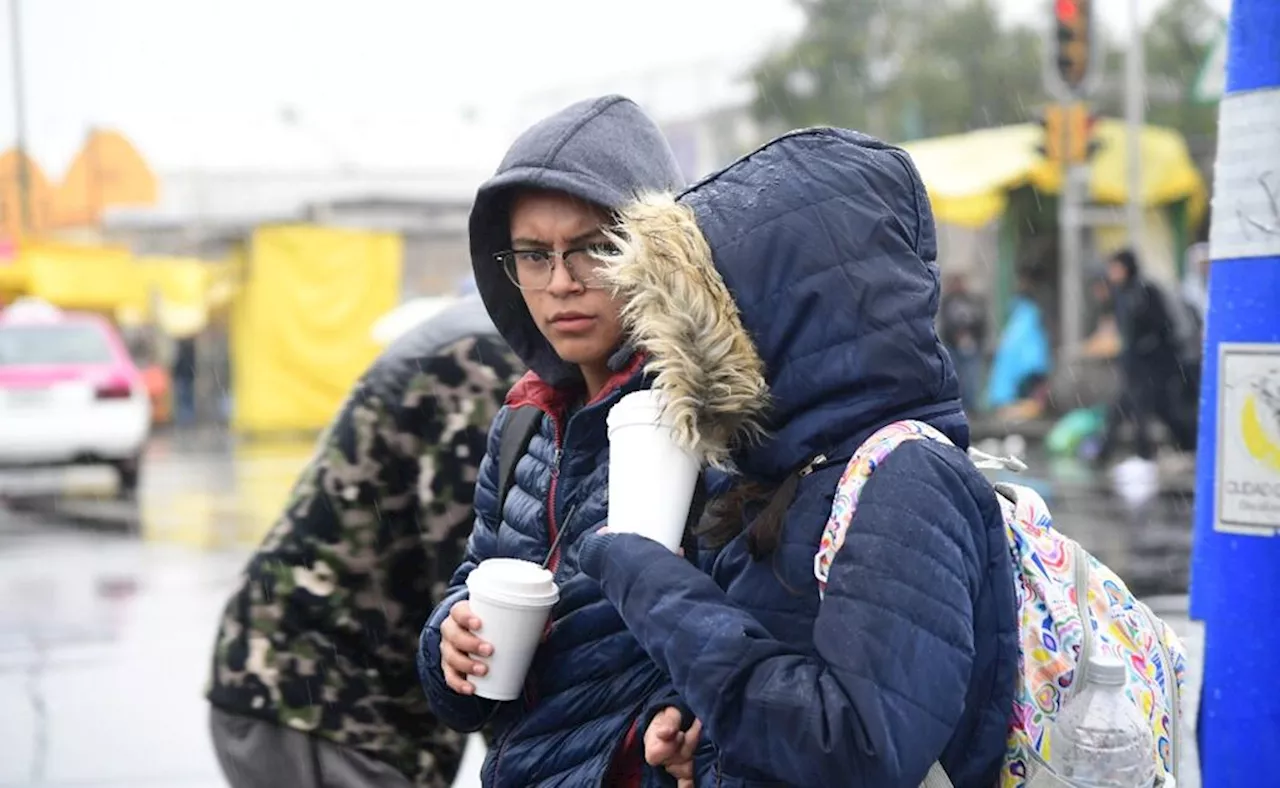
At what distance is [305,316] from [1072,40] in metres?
11.6

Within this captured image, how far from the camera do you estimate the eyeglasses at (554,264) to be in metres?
2.49

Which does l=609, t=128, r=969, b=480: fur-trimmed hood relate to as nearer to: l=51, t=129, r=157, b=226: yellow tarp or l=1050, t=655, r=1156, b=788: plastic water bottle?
l=1050, t=655, r=1156, b=788: plastic water bottle

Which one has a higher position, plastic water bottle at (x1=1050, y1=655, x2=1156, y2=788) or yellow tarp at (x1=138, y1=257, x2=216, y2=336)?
plastic water bottle at (x1=1050, y1=655, x2=1156, y2=788)

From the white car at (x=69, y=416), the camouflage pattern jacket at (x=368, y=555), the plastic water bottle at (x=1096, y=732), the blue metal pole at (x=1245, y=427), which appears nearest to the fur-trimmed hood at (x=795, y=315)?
the plastic water bottle at (x=1096, y=732)

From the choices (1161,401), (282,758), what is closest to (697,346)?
(282,758)

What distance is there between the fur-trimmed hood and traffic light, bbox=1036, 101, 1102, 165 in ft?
55.9

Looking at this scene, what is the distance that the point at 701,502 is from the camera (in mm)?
2117

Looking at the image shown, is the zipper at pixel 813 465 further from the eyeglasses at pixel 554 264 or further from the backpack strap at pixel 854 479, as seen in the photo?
the eyeglasses at pixel 554 264

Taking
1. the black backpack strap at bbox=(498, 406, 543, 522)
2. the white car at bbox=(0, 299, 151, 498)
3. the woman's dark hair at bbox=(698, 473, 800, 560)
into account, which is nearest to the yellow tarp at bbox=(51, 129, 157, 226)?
the white car at bbox=(0, 299, 151, 498)

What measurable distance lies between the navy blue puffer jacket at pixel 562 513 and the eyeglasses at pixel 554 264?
81mm

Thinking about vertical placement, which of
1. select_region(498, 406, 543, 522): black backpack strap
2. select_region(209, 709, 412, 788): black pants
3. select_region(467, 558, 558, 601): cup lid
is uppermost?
select_region(498, 406, 543, 522): black backpack strap

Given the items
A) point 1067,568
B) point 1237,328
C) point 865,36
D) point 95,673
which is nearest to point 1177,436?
point 95,673

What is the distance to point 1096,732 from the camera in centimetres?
187

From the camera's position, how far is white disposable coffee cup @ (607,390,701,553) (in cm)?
194
